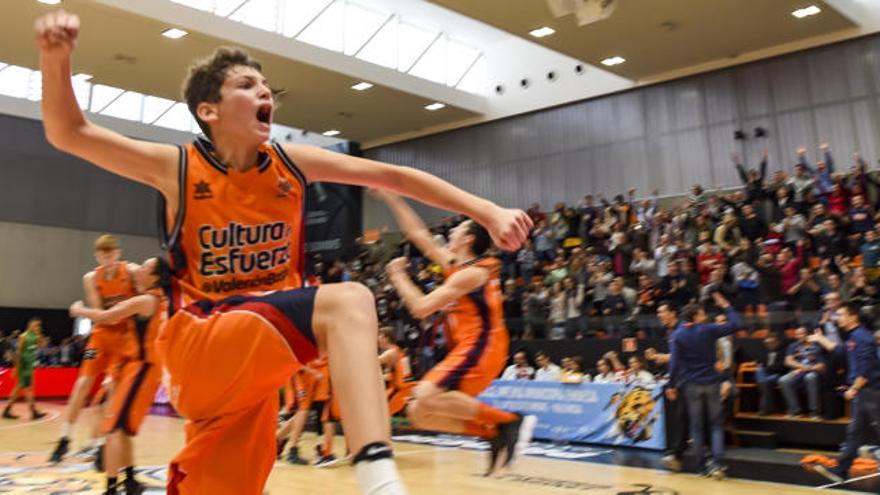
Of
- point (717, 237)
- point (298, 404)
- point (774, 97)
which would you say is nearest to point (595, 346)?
point (717, 237)

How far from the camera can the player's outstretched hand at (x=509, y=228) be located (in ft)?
7.01

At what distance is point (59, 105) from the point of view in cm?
194

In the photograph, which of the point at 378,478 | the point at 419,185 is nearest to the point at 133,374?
the point at 419,185

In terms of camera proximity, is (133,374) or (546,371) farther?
(546,371)

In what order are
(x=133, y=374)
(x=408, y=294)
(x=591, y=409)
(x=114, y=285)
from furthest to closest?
(x=591, y=409) → (x=114, y=285) → (x=133, y=374) → (x=408, y=294)

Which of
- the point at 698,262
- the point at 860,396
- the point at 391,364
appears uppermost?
the point at 698,262

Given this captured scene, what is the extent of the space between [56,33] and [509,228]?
128 centimetres

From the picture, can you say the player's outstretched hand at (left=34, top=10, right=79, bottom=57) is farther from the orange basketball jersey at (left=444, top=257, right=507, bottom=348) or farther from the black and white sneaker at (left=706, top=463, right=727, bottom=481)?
the black and white sneaker at (left=706, top=463, right=727, bottom=481)

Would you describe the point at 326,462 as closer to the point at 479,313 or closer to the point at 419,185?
the point at 479,313

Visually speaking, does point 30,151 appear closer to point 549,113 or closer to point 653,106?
point 549,113

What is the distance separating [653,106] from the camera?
19594 mm

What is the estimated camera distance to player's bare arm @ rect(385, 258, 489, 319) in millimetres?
5105

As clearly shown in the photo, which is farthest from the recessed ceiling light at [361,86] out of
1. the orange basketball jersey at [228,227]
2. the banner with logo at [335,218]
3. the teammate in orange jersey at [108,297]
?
the orange basketball jersey at [228,227]

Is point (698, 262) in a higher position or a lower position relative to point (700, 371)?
higher
